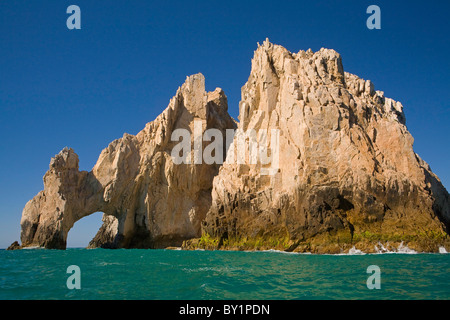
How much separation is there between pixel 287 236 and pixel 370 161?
10.6 metres

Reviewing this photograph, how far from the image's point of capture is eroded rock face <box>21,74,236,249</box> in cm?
4281

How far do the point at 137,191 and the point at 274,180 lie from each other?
2084 cm

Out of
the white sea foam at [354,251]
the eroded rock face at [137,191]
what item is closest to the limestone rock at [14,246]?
the eroded rock face at [137,191]

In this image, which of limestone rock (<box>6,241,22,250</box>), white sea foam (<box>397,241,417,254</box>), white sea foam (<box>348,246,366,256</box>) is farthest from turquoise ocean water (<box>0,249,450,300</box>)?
limestone rock (<box>6,241,22,250</box>)

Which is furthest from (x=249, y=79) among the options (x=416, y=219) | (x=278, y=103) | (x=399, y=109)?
(x=416, y=219)

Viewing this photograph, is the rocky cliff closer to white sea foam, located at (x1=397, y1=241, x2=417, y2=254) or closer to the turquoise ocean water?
white sea foam, located at (x1=397, y1=241, x2=417, y2=254)

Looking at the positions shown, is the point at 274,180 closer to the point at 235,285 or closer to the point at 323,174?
the point at 323,174

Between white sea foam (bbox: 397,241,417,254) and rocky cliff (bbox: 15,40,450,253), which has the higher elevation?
rocky cliff (bbox: 15,40,450,253)

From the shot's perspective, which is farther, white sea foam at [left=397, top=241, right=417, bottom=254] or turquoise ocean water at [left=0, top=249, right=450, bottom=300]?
white sea foam at [left=397, top=241, right=417, bottom=254]

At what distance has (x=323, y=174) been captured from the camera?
108 ft

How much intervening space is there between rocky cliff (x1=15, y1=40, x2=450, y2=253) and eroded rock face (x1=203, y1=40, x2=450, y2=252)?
0.12m
